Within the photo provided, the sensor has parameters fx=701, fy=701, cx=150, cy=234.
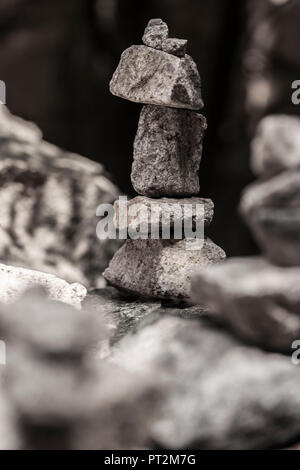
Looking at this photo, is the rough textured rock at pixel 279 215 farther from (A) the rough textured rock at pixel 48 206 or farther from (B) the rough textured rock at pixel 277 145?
(A) the rough textured rock at pixel 48 206

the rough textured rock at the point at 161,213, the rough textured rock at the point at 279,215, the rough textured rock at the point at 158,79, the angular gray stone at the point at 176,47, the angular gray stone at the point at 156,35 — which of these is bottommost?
the rough textured rock at the point at 279,215

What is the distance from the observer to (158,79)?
2814 millimetres

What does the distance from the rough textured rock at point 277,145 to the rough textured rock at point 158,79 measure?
764 millimetres

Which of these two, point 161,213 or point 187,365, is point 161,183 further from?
point 187,365

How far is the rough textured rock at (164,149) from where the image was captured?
119 inches

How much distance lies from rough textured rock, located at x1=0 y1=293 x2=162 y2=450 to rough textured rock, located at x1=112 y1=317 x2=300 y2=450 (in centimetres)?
10

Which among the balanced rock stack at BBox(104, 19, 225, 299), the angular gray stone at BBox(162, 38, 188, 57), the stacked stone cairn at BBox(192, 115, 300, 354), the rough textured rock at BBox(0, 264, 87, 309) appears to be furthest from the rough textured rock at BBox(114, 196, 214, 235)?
the stacked stone cairn at BBox(192, 115, 300, 354)

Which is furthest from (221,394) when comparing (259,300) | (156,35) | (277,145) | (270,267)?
(156,35)

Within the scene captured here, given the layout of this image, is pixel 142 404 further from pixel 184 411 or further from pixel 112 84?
pixel 112 84

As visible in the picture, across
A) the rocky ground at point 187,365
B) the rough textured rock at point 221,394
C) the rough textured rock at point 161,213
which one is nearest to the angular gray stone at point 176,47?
the rough textured rock at point 161,213

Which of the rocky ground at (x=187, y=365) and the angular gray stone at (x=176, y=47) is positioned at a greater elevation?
the angular gray stone at (x=176, y=47)

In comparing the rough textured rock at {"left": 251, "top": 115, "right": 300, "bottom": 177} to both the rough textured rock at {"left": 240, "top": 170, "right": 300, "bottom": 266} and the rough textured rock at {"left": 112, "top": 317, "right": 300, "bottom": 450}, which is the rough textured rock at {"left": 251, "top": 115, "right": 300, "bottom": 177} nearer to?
the rough textured rock at {"left": 240, "top": 170, "right": 300, "bottom": 266}

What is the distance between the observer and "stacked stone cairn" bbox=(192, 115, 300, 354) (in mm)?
1910
